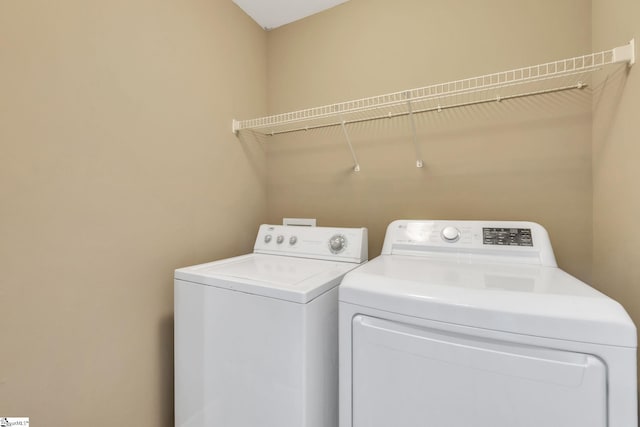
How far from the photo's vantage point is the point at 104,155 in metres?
1.01

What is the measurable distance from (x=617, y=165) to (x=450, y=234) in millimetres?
603

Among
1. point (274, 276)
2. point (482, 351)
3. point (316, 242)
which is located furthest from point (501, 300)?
point (316, 242)

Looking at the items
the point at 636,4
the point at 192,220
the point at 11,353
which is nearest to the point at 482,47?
the point at 636,4

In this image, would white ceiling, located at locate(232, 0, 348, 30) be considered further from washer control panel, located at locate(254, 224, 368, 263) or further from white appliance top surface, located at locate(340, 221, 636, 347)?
white appliance top surface, located at locate(340, 221, 636, 347)

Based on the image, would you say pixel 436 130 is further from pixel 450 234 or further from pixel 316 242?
pixel 316 242

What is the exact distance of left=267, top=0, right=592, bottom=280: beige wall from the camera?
1.22 metres

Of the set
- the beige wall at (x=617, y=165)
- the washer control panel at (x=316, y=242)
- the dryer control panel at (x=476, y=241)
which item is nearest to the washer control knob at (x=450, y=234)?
the dryer control panel at (x=476, y=241)

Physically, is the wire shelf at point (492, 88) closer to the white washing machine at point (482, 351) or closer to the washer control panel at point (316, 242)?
the washer control panel at point (316, 242)

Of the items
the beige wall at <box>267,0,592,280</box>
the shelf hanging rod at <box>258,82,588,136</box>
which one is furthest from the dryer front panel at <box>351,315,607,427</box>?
the shelf hanging rod at <box>258,82,588,136</box>

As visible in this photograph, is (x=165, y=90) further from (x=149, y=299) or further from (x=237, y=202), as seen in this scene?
(x=149, y=299)

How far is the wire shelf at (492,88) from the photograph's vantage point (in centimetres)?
102

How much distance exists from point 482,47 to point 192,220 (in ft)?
5.51

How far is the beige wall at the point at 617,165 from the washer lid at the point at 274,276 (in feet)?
3.08

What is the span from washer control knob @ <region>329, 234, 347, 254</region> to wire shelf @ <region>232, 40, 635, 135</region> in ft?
2.01
